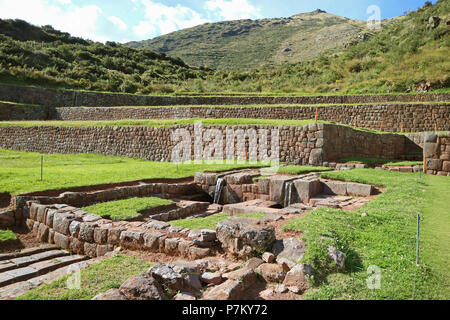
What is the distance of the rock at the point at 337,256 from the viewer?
4178 mm

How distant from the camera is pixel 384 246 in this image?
4.73 metres

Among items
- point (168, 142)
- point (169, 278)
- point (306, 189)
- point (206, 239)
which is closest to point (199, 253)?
point (206, 239)

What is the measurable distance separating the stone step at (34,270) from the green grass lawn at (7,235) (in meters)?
1.49

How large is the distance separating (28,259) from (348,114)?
21.2m

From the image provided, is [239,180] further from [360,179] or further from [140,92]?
[140,92]

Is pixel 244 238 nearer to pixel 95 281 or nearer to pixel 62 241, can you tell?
pixel 95 281

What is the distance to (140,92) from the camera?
3722cm

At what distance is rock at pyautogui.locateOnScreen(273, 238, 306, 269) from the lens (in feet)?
14.3

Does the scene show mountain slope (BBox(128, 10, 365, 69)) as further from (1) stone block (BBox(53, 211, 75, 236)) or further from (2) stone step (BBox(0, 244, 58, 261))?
(2) stone step (BBox(0, 244, 58, 261))

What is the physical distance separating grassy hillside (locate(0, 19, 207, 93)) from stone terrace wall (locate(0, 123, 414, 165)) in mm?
14745

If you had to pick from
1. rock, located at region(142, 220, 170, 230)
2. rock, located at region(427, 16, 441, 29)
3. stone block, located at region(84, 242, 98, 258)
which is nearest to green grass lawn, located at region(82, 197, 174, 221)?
stone block, located at region(84, 242, 98, 258)

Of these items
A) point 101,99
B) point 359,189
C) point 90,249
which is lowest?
point 90,249
